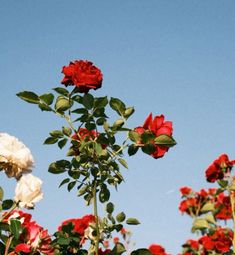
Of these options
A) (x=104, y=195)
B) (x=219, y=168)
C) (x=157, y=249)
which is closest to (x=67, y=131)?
(x=104, y=195)

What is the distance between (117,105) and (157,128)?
26 centimetres

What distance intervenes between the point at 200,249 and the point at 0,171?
5.80m

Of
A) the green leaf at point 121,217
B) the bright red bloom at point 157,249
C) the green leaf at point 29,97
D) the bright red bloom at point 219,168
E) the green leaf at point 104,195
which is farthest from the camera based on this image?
the bright red bloom at point 157,249

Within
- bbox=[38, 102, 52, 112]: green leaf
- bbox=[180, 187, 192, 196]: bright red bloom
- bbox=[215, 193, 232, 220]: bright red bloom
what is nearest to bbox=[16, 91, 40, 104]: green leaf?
bbox=[38, 102, 52, 112]: green leaf

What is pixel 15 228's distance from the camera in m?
2.05

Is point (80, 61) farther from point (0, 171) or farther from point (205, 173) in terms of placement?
point (205, 173)

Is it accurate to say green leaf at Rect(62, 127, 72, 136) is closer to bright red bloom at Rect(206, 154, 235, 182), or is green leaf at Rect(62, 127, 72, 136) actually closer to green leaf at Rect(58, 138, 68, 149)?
green leaf at Rect(58, 138, 68, 149)

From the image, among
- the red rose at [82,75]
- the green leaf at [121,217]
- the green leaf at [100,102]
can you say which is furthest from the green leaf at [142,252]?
the red rose at [82,75]

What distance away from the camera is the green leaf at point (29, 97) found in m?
2.14

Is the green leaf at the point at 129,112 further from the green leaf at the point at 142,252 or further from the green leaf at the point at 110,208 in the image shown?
the green leaf at the point at 142,252

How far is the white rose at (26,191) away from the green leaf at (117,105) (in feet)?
1.88

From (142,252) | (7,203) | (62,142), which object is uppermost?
(62,142)

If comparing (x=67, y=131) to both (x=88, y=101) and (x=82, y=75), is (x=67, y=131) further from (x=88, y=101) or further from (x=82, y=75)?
(x=82, y=75)

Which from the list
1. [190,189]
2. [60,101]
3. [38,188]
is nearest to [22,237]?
[38,188]
